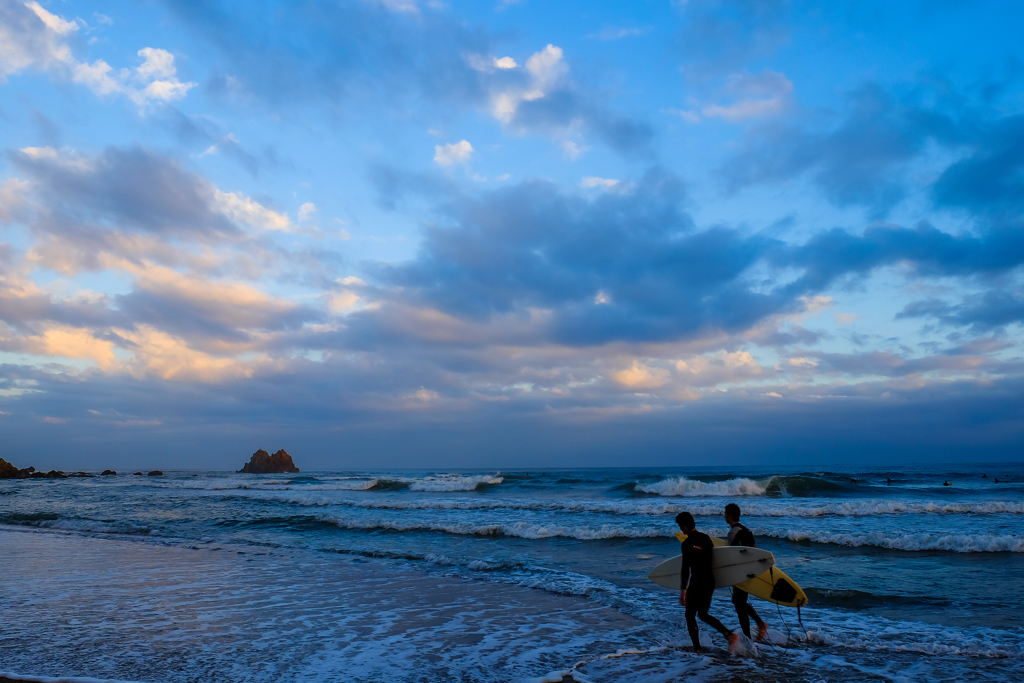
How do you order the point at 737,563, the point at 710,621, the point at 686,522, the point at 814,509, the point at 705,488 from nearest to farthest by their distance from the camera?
the point at 710,621, the point at 686,522, the point at 737,563, the point at 814,509, the point at 705,488

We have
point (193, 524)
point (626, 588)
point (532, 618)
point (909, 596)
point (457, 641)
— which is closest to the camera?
point (457, 641)

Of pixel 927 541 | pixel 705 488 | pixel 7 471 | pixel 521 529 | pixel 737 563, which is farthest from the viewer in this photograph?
pixel 7 471

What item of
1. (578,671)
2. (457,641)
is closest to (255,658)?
(457,641)

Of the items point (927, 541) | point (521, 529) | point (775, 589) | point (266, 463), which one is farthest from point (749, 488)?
point (266, 463)

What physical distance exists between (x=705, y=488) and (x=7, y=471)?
94.6 metres

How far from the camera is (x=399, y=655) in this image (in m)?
6.84

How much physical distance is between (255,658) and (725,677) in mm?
5484

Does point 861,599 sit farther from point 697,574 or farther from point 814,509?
point 814,509

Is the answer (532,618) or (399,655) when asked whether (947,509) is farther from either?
(399,655)

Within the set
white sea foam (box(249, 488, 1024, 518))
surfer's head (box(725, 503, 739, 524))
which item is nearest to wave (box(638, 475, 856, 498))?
white sea foam (box(249, 488, 1024, 518))

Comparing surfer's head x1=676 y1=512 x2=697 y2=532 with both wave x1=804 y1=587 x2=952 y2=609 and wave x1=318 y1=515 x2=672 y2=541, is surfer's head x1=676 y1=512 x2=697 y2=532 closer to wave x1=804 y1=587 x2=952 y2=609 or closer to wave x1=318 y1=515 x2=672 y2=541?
wave x1=804 y1=587 x2=952 y2=609

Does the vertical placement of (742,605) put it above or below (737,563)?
below

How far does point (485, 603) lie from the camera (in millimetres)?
9695

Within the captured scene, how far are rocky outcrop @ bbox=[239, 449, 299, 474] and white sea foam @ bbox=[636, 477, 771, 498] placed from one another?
81.8 m
